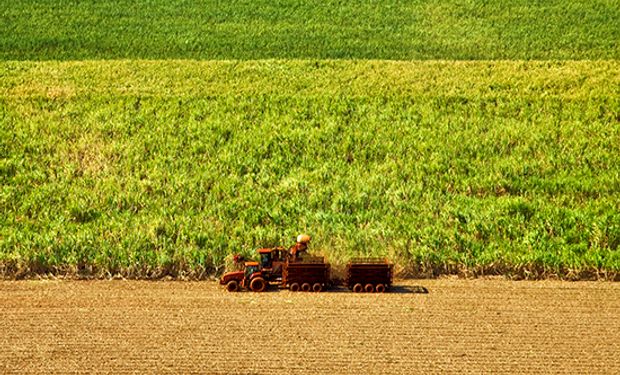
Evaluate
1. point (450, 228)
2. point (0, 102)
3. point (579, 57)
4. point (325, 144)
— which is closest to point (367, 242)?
point (450, 228)

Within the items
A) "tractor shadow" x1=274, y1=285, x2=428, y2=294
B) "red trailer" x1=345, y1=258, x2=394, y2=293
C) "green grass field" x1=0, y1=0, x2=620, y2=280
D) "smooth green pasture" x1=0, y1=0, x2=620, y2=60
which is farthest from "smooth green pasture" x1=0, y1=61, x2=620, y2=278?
"smooth green pasture" x1=0, y1=0, x2=620, y2=60

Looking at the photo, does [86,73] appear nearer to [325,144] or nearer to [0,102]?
[0,102]

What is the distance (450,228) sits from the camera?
15.4 metres

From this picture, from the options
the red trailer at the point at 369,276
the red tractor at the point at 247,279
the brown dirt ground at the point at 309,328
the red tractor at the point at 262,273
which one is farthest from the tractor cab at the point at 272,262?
the red trailer at the point at 369,276

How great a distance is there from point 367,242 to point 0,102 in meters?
11.7

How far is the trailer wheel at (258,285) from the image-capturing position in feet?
43.2

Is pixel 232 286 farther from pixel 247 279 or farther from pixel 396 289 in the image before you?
pixel 396 289

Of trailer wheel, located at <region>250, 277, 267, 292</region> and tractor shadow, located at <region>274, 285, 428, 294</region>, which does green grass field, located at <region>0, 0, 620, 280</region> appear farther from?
trailer wheel, located at <region>250, 277, 267, 292</region>

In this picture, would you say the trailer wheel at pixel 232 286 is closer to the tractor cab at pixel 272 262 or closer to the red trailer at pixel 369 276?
the tractor cab at pixel 272 262

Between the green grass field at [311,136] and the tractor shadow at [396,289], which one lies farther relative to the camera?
the green grass field at [311,136]

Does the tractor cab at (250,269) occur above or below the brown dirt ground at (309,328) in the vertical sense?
above

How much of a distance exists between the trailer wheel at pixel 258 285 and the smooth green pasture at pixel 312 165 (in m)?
1.14

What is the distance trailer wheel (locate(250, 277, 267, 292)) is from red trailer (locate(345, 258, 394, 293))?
130 centimetres

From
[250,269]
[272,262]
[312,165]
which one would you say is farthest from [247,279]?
[312,165]
